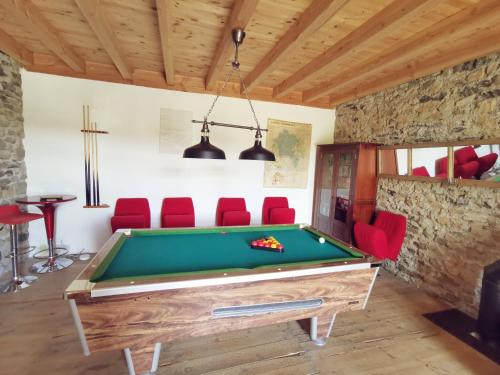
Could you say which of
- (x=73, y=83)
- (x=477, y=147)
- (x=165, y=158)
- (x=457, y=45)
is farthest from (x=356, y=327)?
(x=73, y=83)

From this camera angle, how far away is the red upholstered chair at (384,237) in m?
2.76

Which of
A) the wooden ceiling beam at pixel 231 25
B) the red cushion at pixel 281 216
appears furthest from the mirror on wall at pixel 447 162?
the wooden ceiling beam at pixel 231 25

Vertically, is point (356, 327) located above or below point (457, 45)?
below

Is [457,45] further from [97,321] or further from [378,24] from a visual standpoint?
[97,321]

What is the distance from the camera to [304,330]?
2156mm

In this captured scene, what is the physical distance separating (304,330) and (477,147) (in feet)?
7.91

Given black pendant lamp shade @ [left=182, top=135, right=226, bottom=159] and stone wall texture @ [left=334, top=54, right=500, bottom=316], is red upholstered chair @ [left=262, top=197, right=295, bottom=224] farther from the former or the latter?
black pendant lamp shade @ [left=182, top=135, right=226, bottom=159]

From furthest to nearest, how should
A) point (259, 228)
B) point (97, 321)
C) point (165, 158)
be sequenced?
point (165, 158) → point (259, 228) → point (97, 321)

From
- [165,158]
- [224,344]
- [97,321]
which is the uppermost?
[165,158]

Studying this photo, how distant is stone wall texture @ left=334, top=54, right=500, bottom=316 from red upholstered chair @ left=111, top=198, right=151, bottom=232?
10.9 ft

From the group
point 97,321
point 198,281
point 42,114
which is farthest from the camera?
point 42,114

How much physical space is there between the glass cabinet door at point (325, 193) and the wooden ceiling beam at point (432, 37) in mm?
1312

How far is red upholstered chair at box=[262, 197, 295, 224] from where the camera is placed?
366 centimetres

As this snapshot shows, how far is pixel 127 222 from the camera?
3074 mm
